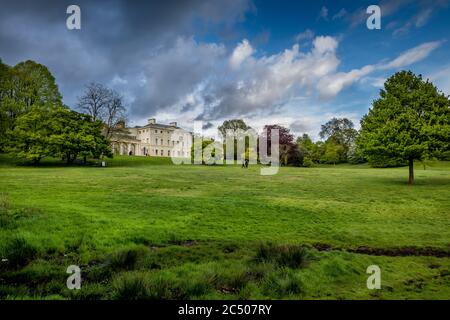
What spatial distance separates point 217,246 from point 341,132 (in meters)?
115

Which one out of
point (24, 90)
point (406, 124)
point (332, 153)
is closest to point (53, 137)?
point (24, 90)

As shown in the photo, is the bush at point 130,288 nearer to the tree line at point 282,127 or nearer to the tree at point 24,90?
the tree line at point 282,127

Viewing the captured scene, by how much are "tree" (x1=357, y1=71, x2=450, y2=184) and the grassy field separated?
749cm

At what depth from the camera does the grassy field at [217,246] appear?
6.77 m

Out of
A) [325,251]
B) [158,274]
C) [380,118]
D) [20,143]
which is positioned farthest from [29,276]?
[20,143]

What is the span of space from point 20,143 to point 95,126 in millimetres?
11469

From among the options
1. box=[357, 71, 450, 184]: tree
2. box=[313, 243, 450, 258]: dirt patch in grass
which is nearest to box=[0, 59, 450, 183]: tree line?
box=[357, 71, 450, 184]: tree

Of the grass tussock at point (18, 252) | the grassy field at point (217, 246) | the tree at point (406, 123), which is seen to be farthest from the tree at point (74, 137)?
the grass tussock at point (18, 252)

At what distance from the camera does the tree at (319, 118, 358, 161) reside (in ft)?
349

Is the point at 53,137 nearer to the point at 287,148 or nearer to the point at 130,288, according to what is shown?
the point at 130,288

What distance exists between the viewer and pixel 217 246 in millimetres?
10062

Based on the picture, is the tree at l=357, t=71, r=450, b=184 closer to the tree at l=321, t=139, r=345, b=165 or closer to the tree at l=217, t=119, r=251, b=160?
the tree at l=321, t=139, r=345, b=165

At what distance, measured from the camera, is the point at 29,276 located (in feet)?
23.8
